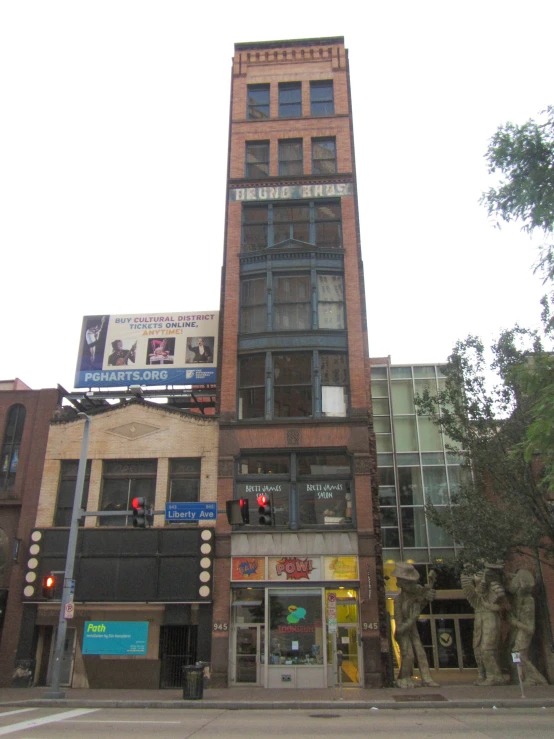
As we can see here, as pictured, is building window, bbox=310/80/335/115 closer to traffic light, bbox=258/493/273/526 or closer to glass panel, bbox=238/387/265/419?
glass panel, bbox=238/387/265/419

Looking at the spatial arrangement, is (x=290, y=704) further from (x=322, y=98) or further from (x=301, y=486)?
(x=322, y=98)

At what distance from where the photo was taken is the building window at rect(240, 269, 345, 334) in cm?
2856

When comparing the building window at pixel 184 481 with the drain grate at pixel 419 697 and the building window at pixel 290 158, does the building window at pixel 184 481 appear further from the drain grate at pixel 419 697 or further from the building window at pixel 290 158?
the building window at pixel 290 158

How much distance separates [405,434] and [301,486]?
1259cm

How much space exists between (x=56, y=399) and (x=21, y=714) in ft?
47.4

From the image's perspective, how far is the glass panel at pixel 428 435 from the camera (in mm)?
35625

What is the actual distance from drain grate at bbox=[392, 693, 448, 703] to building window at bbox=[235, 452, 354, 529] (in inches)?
265

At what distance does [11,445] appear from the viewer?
91.7 feet

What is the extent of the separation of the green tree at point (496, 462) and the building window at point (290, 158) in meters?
13.0

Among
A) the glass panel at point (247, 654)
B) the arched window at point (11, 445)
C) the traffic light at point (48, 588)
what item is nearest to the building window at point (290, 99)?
the arched window at point (11, 445)

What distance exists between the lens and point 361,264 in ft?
97.3

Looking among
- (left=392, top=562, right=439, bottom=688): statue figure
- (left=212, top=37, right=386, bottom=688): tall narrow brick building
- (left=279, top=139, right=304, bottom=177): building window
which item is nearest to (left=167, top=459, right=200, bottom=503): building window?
(left=212, top=37, right=386, bottom=688): tall narrow brick building

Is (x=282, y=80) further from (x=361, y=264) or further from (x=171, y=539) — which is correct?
(x=171, y=539)

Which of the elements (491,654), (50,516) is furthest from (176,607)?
(491,654)
